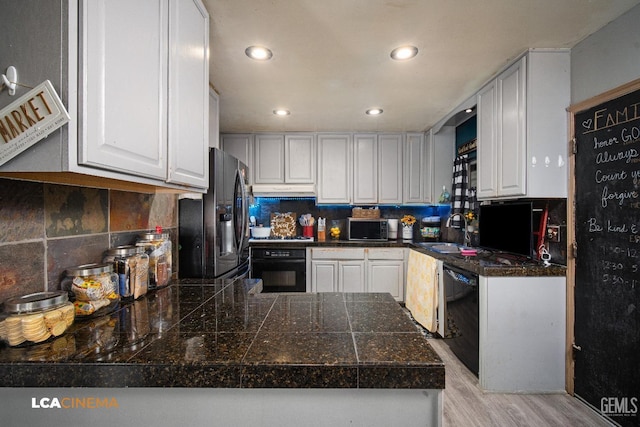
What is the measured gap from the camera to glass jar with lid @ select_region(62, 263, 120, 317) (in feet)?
3.30

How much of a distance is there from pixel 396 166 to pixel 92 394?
3.62 m

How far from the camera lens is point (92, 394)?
0.77m

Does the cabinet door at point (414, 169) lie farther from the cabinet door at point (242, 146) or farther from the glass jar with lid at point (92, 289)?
the glass jar with lid at point (92, 289)

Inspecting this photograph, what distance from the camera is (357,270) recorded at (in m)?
3.58

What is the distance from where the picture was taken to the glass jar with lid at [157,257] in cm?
141

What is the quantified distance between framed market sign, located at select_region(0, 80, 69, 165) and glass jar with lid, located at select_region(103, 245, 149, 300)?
609 millimetres

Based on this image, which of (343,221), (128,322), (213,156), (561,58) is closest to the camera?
(128,322)

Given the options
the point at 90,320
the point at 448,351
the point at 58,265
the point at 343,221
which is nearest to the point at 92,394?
the point at 90,320

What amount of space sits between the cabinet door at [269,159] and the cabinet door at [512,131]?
2456 mm

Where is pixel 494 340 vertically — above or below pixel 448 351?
above

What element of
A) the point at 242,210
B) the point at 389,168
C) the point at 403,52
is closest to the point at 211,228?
the point at 242,210

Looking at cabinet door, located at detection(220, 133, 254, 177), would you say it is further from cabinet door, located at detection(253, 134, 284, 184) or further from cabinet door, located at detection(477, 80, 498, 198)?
cabinet door, located at detection(477, 80, 498, 198)

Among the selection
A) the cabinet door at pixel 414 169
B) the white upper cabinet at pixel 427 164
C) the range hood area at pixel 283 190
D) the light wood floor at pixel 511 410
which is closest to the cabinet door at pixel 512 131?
the light wood floor at pixel 511 410

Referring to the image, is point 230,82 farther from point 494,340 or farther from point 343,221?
point 494,340
